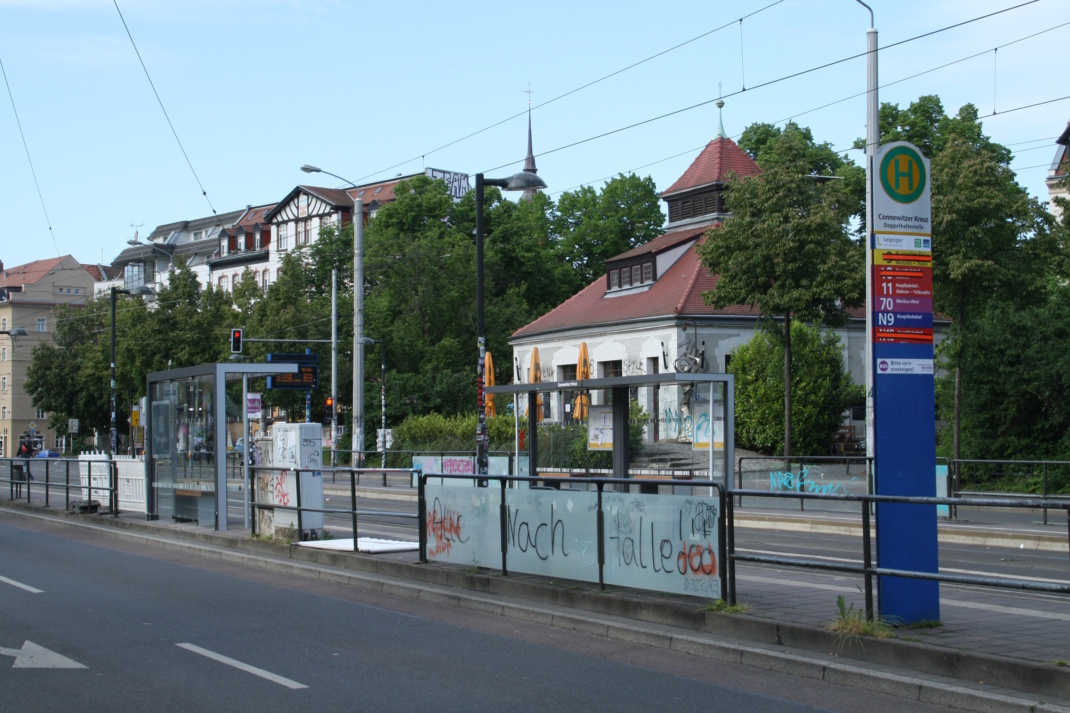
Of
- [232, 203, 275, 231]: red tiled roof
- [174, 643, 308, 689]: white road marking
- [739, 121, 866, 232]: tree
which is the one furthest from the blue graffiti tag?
[232, 203, 275, 231]: red tiled roof

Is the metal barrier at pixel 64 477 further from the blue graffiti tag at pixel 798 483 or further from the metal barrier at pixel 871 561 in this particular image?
the metal barrier at pixel 871 561

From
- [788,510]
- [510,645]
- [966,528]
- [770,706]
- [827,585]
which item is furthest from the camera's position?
[788,510]

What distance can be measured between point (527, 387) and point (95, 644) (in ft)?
35.5

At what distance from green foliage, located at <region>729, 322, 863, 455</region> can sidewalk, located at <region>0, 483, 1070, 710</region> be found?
27.5 metres

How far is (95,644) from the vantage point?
30.4ft

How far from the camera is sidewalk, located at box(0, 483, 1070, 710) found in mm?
7105

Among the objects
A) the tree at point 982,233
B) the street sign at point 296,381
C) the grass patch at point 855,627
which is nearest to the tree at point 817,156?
the tree at point 982,233

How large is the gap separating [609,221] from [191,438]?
177ft

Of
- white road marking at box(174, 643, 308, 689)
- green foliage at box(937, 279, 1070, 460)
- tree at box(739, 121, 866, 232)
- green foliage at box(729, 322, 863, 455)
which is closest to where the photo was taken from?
white road marking at box(174, 643, 308, 689)

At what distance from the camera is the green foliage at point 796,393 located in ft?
131

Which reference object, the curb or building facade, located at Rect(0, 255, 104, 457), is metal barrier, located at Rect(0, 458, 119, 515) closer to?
the curb

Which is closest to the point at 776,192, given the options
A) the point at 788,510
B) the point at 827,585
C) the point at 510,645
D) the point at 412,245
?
the point at 788,510

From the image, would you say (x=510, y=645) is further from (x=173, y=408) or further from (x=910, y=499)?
(x=173, y=408)

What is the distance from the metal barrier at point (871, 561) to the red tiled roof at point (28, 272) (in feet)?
372
